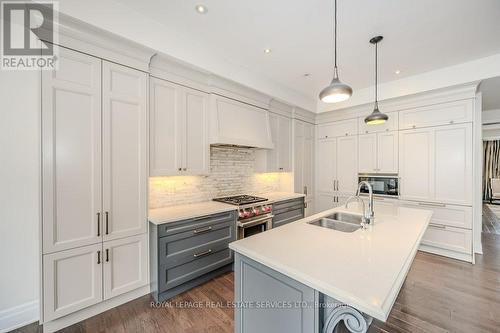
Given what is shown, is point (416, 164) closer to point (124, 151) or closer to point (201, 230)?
point (201, 230)

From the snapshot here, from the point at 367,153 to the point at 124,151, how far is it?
13.4ft

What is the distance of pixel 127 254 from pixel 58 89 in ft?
5.33

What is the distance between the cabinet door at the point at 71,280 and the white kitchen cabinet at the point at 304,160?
3379 millimetres

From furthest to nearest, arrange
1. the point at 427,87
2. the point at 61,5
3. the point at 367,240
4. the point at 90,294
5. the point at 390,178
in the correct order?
the point at 390,178 → the point at 427,87 → the point at 90,294 → the point at 61,5 → the point at 367,240

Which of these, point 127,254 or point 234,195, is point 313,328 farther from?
point 234,195

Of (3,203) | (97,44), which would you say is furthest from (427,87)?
(3,203)

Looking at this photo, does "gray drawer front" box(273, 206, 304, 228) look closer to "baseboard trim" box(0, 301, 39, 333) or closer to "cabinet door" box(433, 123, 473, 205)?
"cabinet door" box(433, 123, 473, 205)

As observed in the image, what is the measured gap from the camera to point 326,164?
470 centimetres

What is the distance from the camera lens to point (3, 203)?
5.90 ft

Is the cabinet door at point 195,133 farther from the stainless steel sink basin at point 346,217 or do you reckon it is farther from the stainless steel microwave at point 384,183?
the stainless steel microwave at point 384,183

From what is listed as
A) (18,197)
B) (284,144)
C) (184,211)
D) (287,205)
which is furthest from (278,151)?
(18,197)

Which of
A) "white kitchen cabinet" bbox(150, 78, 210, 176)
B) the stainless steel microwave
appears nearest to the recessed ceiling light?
"white kitchen cabinet" bbox(150, 78, 210, 176)

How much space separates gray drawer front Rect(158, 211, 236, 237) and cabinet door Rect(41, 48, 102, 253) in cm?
57

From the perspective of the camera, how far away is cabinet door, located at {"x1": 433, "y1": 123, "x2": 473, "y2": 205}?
3.16 m
